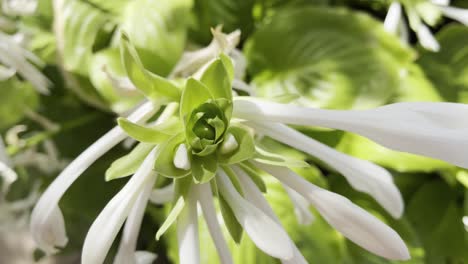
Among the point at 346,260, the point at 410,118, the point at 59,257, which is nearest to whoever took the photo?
the point at 410,118

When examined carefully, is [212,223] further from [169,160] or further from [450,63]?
[450,63]

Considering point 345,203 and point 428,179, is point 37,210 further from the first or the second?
point 428,179

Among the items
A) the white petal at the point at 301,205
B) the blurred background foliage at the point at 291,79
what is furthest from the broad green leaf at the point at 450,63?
the white petal at the point at 301,205

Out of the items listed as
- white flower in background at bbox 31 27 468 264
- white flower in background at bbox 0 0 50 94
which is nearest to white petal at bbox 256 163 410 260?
white flower in background at bbox 31 27 468 264

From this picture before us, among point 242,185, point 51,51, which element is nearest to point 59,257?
point 51,51

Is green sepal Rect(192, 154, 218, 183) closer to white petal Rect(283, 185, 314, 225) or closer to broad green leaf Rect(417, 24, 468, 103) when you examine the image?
white petal Rect(283, 185, 314, 225)

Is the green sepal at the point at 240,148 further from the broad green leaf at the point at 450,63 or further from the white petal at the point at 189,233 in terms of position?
the broad green leaf at the point at 450,63
